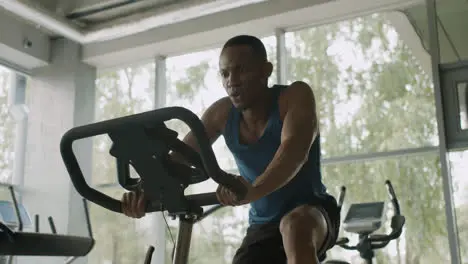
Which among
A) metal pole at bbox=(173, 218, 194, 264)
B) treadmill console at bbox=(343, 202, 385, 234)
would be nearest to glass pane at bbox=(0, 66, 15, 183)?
treadmill console at bbox=(343, 202, 385, 234)

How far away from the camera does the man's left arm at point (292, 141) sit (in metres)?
1.46

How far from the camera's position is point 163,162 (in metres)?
1.32

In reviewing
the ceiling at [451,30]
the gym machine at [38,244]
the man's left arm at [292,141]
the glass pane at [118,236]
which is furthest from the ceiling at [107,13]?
the gym machine at [38,244]

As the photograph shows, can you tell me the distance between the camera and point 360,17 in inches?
194

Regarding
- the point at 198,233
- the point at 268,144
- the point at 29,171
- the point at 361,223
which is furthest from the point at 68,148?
the point at 29,171

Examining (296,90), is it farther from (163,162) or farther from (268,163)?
(163,162)

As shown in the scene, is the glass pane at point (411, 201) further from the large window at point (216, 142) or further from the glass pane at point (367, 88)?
the large window at point (216, 142)

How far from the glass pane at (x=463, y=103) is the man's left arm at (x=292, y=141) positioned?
2.73m

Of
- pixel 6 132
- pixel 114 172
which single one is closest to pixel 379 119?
pixel 114 172

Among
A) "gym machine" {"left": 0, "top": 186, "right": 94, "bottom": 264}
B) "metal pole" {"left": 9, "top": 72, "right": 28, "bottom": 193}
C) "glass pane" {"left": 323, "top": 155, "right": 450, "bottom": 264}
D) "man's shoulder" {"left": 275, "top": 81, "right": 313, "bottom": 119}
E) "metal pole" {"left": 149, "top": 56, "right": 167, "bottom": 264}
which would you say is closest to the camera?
"gym machine" {"left": 0, "top": 186, "right": 94, "bottom": 264}

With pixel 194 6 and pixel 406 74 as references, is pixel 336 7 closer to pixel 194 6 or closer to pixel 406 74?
pixel 406 74

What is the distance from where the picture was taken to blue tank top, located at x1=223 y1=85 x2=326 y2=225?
1807 millimetres

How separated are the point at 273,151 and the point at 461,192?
9.06ft

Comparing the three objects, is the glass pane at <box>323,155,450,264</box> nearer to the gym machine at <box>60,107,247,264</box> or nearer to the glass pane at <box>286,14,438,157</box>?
the glass pane at <box>286,14,438,157</box>
